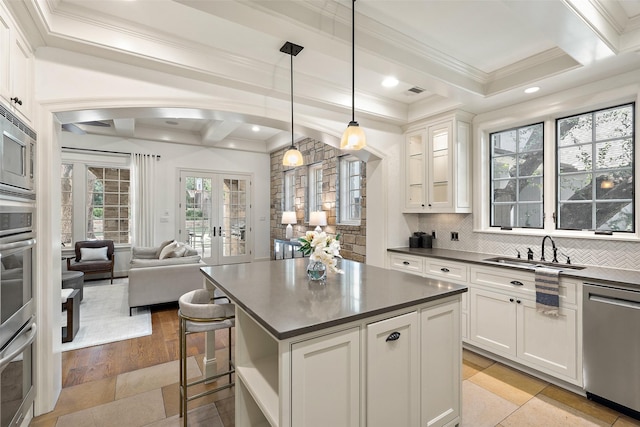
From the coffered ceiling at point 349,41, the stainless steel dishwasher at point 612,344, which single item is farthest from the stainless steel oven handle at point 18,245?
the stainless steel dishwasher at point 612,344

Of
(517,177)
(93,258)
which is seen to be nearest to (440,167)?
(517,177)

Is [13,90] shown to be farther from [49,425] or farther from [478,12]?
[478,12]

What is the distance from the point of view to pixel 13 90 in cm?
179

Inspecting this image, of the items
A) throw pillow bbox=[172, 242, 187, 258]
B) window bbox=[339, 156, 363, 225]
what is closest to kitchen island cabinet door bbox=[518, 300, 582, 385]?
window bbox=[339, 156, 363, 225]

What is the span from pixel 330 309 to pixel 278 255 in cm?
533

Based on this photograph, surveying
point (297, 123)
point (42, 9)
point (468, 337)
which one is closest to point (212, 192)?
point (297, 123)

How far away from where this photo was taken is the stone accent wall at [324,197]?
487 cm

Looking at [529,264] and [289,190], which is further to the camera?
[289,190]

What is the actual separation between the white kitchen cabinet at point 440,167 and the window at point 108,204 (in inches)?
232

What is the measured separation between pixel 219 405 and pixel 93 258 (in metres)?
4.95

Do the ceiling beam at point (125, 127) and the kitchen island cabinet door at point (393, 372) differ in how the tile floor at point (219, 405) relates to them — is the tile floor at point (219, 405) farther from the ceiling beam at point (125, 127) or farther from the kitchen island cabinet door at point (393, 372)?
the ceiling beam at point (125, 127)

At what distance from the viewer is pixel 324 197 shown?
5816 millimetres

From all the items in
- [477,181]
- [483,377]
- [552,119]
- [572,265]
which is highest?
[552,119]

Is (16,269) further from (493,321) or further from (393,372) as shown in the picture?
(493,321)
